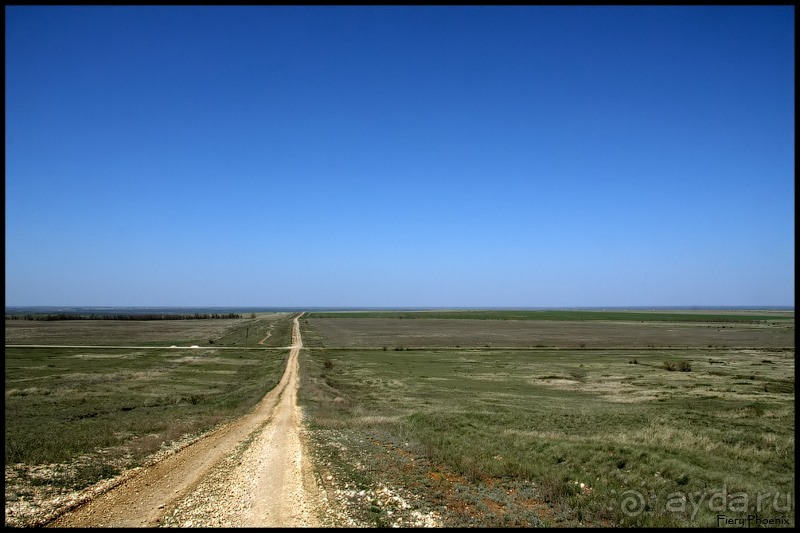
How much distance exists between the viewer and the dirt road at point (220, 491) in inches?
428

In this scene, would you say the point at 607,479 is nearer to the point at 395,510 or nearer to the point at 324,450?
the point at 395,510

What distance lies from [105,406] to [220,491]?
66.3ft

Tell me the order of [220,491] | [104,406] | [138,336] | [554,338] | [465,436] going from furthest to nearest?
[554,338], [138,336], [104,406], [465,436], [220,491]

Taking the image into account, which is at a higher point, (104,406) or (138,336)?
(104,406)

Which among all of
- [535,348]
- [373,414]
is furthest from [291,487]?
[535,348]

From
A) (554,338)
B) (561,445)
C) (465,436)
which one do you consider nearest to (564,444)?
(561,445)

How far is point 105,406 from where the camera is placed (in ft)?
88.8

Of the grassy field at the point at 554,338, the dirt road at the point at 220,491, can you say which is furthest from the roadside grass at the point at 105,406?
the grassy field at the point at 554,338

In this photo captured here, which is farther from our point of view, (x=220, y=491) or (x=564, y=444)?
(x=564, y=444)

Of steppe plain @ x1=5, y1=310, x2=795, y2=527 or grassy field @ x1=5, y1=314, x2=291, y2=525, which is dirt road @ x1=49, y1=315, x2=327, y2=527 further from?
grassy field @ x1=5, y1=314, x2=291, y2=525

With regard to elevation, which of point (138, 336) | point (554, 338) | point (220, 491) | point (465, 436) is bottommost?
point (554, 338)

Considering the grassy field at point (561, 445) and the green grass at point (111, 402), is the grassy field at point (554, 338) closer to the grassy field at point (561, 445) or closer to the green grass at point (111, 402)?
the green grass at point (111, 402)

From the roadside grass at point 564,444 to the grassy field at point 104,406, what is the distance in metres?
6.67

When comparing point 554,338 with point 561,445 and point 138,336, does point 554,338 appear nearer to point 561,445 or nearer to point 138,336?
point 561,445
